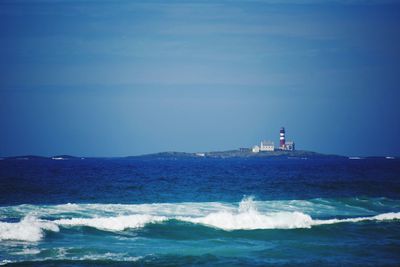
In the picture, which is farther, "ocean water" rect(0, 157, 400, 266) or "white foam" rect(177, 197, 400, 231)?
"white foam" rect(177, 197, 400, 231)

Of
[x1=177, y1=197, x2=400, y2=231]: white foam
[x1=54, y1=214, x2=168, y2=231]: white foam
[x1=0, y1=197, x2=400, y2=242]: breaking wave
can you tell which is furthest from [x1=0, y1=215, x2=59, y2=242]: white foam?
[x1=177, y1=197, x2=400, y2=231]: white foam

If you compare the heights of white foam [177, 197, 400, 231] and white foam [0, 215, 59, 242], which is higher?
white foam [0, 215, 59, 242]

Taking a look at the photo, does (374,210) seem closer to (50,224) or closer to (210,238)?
(210,238)

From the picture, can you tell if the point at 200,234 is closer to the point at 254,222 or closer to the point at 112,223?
the point at 254,222

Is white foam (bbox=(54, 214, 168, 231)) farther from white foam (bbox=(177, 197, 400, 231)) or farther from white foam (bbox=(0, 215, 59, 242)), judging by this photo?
white foam (bbox=(177, 197, 400, 231))

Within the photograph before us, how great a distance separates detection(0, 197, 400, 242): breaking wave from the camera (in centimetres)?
2080

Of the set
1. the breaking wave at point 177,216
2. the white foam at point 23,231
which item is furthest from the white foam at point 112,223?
the white foam at point 23,231

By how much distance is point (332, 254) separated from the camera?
57.1 feet

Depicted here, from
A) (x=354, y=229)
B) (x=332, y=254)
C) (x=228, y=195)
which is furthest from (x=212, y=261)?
(x=228, y=195)

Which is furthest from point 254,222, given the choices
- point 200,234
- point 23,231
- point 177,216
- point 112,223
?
point 23,231

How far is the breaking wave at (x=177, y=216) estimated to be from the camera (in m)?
20.8

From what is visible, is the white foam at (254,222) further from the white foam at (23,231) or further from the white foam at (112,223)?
the white foam at (23,231)

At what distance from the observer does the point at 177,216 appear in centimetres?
2794

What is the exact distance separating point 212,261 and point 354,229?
30.6 feet
